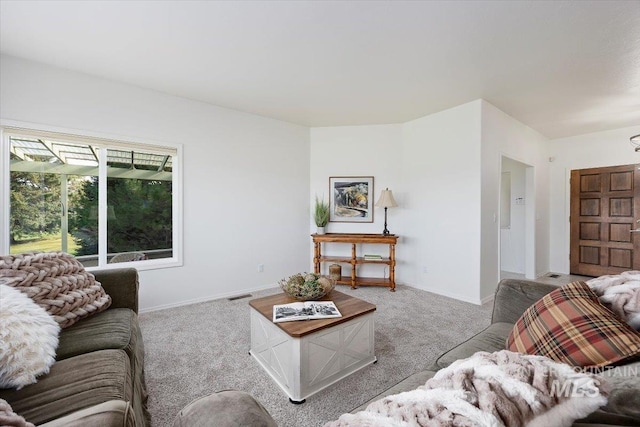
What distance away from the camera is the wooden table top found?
1.62 m

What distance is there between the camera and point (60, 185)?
2.75 m

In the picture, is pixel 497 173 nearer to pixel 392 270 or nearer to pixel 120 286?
pixel 392 270

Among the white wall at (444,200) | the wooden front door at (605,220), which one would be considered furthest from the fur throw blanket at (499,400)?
the wooden front door at (605,220)

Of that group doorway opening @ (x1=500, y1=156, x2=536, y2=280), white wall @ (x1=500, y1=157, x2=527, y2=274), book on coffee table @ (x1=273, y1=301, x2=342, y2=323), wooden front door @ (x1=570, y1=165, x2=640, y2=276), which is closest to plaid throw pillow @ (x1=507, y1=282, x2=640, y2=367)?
book on coffee table @ (x1=273, y1=301, x2=342, y2=323)

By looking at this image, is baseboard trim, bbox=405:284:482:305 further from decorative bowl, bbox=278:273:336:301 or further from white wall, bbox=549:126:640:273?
white wall, bbox=549:126:640:273

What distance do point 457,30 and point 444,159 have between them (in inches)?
73.7

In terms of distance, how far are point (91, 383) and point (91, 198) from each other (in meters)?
2.54

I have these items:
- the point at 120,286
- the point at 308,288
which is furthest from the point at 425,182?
the point at 120,286

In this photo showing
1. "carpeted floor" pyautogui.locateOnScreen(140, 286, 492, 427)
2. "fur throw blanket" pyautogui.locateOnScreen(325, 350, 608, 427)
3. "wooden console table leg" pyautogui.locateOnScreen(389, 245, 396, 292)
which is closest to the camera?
"fur throw blanket" pyautogui.locateOnScreen(325, 350, 608, 427)

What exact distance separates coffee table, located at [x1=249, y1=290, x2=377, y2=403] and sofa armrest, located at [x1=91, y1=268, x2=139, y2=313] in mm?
869

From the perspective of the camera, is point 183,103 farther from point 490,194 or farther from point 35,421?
point 490,194

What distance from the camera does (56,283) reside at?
1502 mm

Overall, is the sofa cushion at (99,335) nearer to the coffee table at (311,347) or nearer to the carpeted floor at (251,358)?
the carpeted floor at (251,358)

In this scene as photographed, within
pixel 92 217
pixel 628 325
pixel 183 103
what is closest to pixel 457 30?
pixel 628 325
